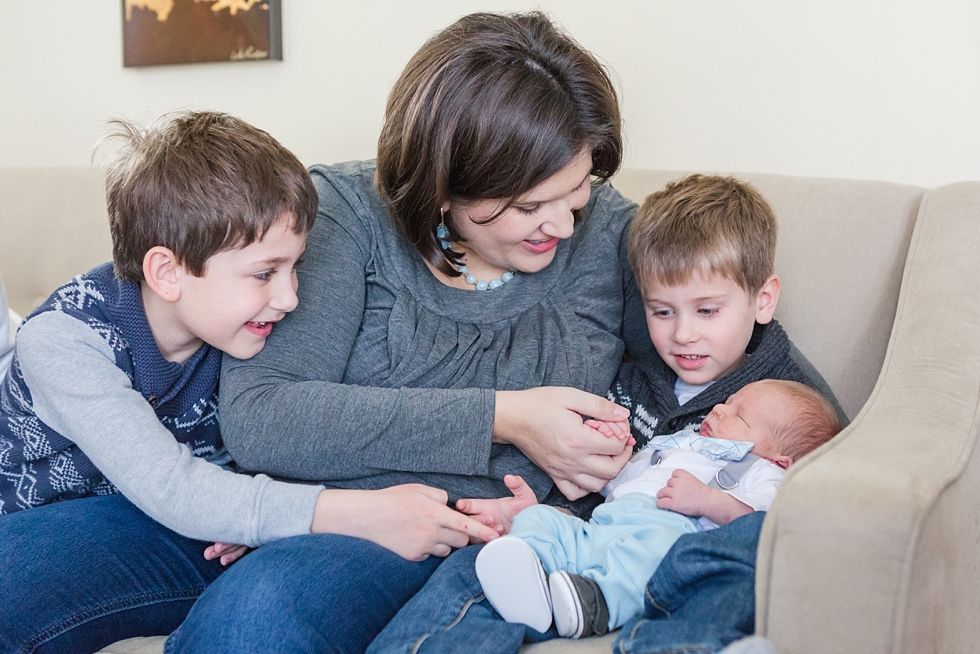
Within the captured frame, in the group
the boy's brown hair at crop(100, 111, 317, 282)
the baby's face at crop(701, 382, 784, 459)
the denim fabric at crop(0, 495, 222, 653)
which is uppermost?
the boy's brown hair at crop(100, 111, 317, 282)

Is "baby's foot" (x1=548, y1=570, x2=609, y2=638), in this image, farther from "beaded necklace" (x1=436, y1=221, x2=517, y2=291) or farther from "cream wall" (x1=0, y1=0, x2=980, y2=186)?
"cream wall" (x1=0, y1=0, x2=980, y2=186)

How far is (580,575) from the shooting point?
107 centimetres

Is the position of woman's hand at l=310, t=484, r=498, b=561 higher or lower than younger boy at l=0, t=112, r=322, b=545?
lower

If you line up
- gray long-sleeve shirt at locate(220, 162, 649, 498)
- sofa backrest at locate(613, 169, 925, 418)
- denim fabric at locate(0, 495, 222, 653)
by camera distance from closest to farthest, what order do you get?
denim fabric at locate(0, 495, 222, 653), gray long-sleeve shirt at locate(220, 162, 649, 498), sofa backrest at locate(613, 169, 925, 418)

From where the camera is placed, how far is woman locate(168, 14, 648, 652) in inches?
46.3

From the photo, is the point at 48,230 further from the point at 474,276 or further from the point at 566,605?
the point at 566,605

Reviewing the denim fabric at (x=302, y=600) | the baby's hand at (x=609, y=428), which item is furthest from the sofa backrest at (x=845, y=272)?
the denim fabric at (x=302, y=600)

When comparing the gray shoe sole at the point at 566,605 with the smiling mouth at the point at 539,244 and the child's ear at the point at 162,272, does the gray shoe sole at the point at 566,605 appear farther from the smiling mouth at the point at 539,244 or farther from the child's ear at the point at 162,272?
the child's ear at the point at 162,272

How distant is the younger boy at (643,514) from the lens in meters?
1.01

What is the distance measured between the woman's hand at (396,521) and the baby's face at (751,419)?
Answer: 40cm

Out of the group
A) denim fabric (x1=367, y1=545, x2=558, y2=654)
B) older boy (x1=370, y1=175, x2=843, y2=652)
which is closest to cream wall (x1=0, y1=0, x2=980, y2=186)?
older boy (x1=370, y1=175, x2=843, y2=652)

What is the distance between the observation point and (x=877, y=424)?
3.38 feet

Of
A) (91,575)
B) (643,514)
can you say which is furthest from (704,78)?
(91,575)

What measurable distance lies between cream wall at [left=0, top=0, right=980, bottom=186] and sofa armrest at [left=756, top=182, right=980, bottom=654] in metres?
0.84
